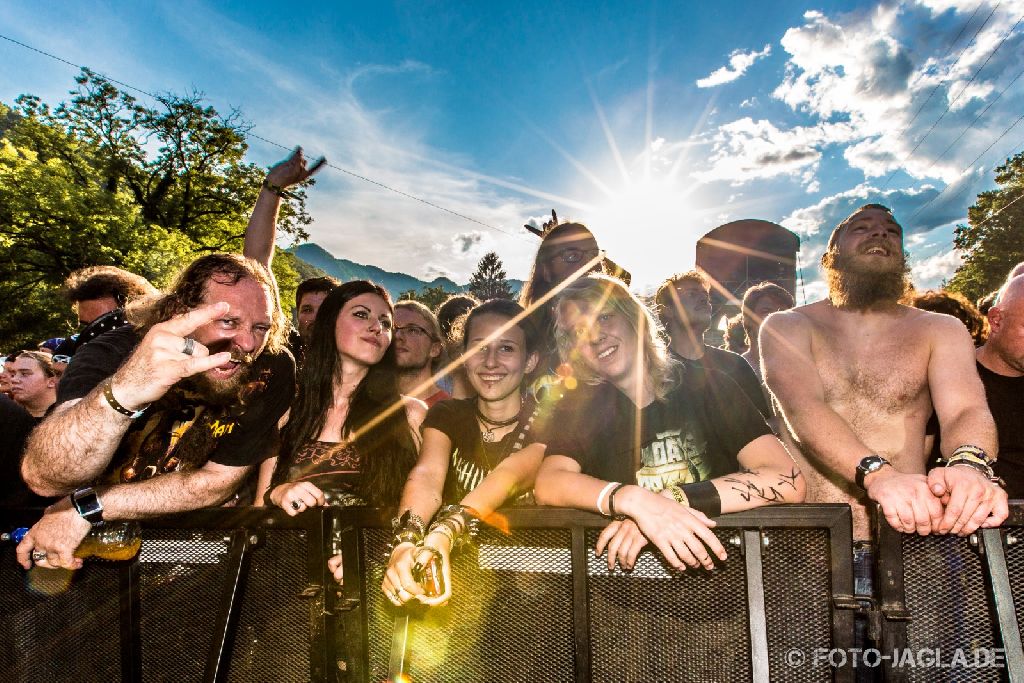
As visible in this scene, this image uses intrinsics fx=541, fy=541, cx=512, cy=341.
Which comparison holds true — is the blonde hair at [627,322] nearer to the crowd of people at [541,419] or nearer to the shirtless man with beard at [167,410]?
the crowd of people at [541,419]

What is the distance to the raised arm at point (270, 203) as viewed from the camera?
13.5 ft

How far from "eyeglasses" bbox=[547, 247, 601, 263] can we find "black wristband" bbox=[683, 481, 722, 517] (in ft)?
8.72

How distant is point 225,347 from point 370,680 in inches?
60.8

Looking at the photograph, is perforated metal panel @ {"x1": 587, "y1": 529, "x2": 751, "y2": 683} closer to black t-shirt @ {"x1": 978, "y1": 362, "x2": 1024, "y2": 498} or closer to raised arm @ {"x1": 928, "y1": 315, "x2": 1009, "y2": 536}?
raised arm @ {"x1": 928, "y1": 315, "x2": 1009, "y2": 536}

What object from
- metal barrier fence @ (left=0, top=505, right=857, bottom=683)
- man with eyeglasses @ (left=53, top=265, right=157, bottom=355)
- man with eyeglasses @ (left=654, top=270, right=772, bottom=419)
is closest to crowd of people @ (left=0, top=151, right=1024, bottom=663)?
metal barrier fence @ (left=0, top=505, right=857, bottom=683)

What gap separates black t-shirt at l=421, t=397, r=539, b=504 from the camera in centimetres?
267

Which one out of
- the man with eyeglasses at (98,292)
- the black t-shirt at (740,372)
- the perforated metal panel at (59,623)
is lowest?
the perforated metal panel at (59,623)

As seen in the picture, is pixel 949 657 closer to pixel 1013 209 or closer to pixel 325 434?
pixel 325 434

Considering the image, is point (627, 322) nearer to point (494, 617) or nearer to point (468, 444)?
point (468, 444)

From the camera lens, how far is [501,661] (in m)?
1.88

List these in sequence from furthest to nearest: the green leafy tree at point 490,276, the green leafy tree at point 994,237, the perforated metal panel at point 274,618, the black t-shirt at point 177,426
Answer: the green leafy tree at point 490,276 < the green leafy tree at point 994,237 < the black t-shirt at point 177,426 < the perforated metal panel at point 274,618

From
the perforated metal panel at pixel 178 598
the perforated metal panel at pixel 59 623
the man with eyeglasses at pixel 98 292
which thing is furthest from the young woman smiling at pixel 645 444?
the man with eyeglasses at pixel 98 292

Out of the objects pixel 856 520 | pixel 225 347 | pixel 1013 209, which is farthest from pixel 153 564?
pixel 1013 209

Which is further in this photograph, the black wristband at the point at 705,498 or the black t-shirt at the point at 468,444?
the black t-shirt at the point at 468,444
